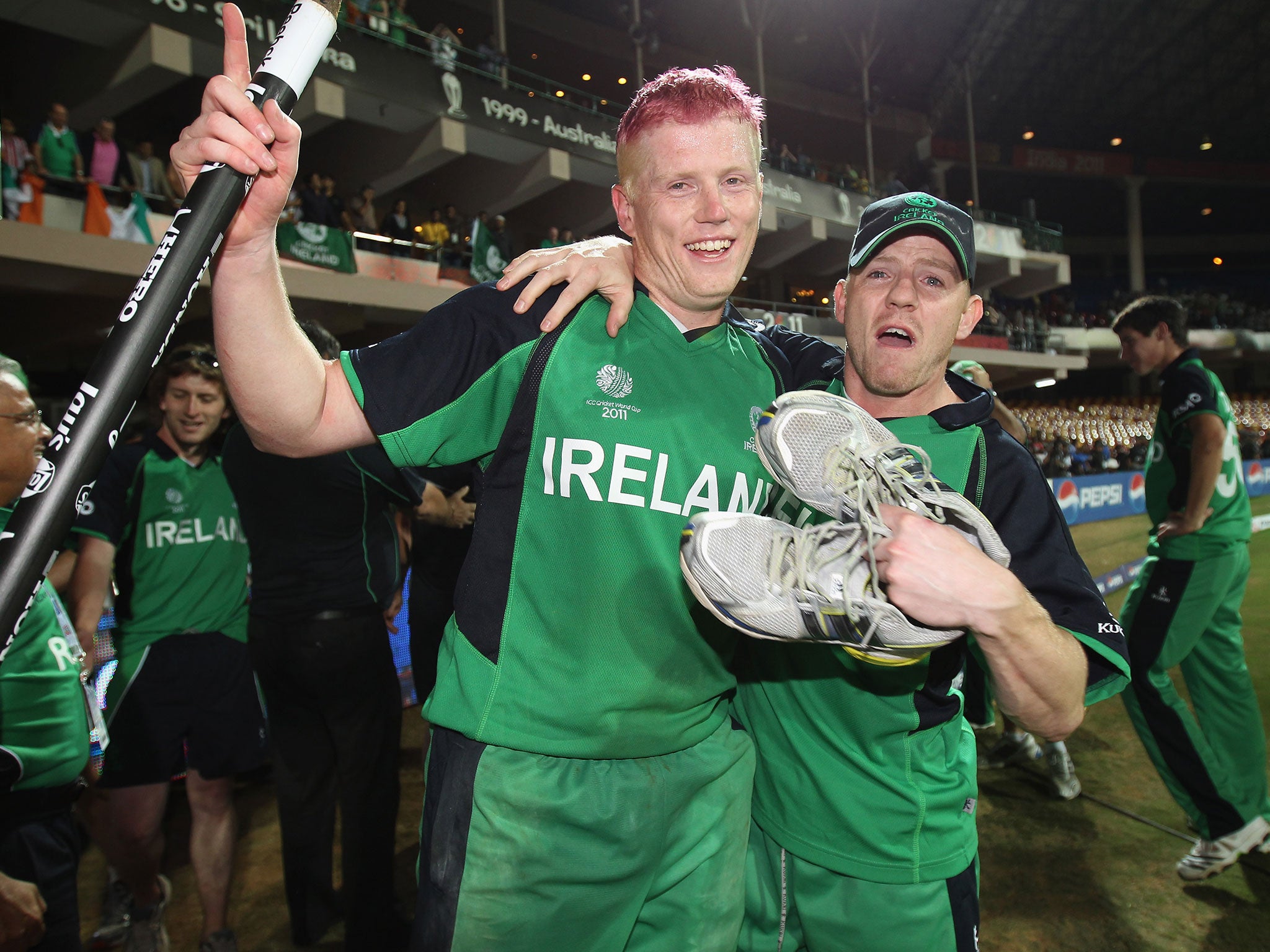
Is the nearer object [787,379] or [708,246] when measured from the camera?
[708,246]

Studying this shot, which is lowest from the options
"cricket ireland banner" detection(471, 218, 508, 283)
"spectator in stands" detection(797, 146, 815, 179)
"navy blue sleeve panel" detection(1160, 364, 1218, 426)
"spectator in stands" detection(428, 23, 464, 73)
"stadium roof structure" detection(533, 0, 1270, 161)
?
"navy blue sleeve panel" detection(1160, 364, 1218, 426)

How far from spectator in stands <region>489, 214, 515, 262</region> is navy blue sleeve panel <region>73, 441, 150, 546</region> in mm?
11096

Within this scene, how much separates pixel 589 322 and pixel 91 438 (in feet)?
3.10

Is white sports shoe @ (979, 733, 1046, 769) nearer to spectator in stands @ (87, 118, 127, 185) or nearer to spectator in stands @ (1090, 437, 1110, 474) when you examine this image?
spectator in stands @ (87, 118, 127, 185)

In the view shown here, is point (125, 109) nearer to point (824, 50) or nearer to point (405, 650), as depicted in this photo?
point (405, 650)

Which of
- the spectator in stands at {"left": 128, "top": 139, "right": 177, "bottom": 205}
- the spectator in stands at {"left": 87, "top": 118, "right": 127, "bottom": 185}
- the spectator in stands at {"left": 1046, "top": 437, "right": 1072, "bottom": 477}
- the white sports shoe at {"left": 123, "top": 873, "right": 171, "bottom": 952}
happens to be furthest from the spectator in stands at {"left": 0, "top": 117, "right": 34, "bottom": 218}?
the spectator in stands at {"left": 1046, "top": 437, "right": 1072, "bottom": 477}

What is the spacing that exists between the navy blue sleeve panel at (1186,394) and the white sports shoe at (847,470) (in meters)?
3.19

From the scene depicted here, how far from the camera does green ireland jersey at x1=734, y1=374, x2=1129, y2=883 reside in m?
1.70

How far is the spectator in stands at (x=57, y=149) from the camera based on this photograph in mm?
9617

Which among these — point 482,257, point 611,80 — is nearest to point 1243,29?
point 611,80

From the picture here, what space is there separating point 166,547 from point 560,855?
101 inches

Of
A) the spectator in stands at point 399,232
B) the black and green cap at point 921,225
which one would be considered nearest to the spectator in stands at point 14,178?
the spectator in stands at point 399,232

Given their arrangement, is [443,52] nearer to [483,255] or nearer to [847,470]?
[483,255]

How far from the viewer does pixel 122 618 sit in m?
3.18
